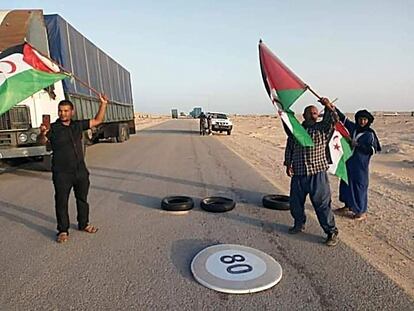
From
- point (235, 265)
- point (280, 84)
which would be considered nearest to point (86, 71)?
point (280, 84)

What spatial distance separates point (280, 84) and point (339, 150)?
1.36 meters

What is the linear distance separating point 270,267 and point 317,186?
1.40 metres

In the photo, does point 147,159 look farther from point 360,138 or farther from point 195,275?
point 195,275

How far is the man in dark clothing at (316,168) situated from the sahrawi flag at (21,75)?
3685 millimetres

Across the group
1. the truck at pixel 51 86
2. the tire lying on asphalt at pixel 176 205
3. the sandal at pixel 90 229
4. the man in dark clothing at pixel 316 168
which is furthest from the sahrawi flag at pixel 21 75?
the man in dark clothing at pixel 316 168

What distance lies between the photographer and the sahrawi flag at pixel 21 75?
16.7 feet

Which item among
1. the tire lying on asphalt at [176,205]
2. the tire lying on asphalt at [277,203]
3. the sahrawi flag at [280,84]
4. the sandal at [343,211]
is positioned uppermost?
the sahrawi flag at [280,84]

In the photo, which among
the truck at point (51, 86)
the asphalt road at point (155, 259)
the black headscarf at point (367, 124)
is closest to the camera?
the asphalt road at point (155, 259)

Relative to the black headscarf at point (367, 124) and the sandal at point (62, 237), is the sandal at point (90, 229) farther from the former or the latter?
the black headscarf at point (367, 124)

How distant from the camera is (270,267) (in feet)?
13.0

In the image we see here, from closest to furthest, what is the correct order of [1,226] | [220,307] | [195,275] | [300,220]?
[220,307]
[195,275]
[300,220]
[1,226]

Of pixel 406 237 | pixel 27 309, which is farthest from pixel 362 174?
pixel 27 309

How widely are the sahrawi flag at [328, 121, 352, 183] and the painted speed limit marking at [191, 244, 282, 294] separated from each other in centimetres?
195

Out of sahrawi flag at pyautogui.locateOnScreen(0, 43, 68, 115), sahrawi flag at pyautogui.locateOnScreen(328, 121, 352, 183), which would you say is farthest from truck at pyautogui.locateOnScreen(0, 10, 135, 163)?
sahrawi flag at pyautogui.locateOnScreen(328, 121, 352, 183)
